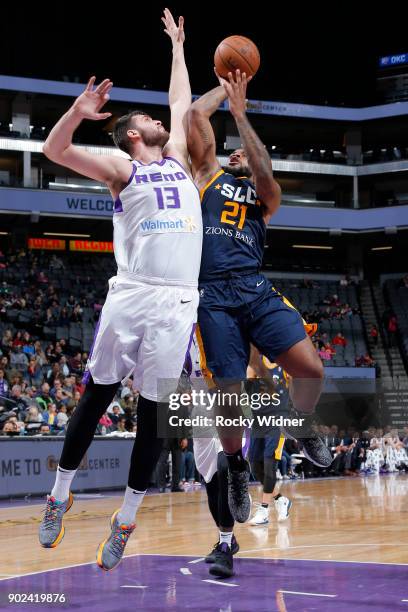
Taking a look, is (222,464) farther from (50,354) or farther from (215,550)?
(50,354)

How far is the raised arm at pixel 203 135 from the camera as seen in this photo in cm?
581

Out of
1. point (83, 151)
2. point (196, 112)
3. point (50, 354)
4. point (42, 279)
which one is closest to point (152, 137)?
point (196, 112)

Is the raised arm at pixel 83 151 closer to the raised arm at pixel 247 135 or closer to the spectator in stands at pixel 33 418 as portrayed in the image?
the raised arm at pixel 247 135

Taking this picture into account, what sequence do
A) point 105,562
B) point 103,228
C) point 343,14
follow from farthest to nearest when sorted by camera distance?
point 343,14 < point 103,228 < point 105,562

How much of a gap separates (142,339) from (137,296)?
0.86ft

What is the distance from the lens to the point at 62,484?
5406 millimetres

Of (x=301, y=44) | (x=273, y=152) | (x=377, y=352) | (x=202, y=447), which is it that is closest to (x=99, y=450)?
(x=202, y=447)

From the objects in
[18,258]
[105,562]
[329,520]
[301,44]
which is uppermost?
[301,44]

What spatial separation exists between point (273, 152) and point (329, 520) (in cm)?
2886

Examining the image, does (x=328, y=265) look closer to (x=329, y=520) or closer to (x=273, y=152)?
(x=273, y=152)

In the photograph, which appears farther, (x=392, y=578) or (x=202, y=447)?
(x=202, y=447)

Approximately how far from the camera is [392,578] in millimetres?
6473

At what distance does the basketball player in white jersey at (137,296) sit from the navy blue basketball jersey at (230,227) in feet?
1.53

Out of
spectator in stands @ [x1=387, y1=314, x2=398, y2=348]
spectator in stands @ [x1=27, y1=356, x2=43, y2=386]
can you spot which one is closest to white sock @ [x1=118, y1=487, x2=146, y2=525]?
spectator in stands @ [x1=27, y1=356, x2=43, y2=386]
